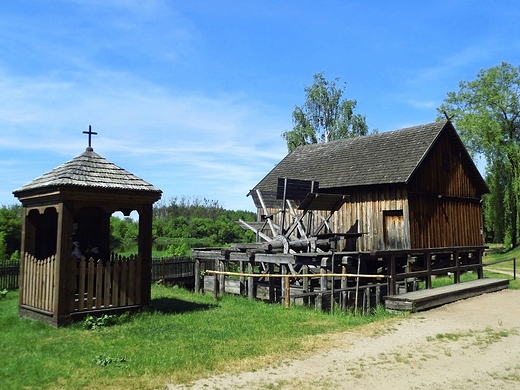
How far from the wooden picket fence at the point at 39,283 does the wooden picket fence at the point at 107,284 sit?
51 centimetres

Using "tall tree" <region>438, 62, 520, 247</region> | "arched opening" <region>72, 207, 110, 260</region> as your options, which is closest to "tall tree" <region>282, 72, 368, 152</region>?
"tall tree" <region>438, 62, 520, 247</region>

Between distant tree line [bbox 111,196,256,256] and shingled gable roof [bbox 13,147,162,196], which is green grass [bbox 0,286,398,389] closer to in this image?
shingled gable roof [bbox 13,147,162,196]

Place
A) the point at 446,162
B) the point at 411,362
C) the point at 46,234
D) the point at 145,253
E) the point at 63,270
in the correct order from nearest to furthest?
the point at 411,362 → the point at 63,270 → the point at 145,253 → the point at 46,234 → the point at 446,162

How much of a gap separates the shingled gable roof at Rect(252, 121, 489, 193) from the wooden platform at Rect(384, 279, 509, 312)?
436 cm

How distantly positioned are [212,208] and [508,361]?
71.5m

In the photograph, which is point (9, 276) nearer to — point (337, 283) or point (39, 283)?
point (39, 283)

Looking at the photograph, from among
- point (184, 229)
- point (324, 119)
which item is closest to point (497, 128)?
point (324, 119)

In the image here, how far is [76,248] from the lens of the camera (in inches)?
451

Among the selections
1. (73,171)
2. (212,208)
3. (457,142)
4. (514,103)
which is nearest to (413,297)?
(73,171)

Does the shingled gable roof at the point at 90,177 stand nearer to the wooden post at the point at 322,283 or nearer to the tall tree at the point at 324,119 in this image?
the wooden post at the point at 322,283

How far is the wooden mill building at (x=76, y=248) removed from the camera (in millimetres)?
9633

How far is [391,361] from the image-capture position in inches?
301

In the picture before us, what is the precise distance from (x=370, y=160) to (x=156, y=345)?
1432 cm

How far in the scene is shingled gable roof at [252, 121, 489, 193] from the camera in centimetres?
1872
